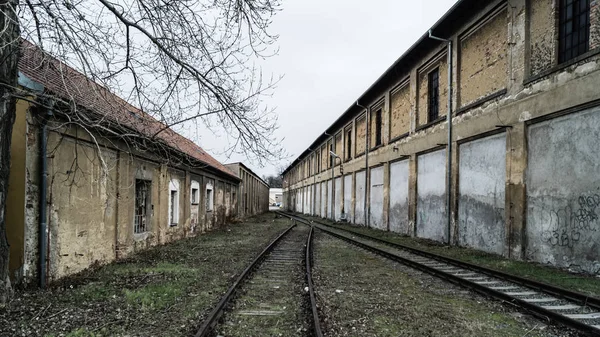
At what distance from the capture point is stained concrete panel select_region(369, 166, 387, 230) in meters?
19.6

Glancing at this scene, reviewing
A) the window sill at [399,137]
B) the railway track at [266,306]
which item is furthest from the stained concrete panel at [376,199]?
the railway track at [266,306]

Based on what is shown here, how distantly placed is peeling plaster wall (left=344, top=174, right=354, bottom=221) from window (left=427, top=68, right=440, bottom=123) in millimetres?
11076

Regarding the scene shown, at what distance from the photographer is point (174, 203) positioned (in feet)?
44.9

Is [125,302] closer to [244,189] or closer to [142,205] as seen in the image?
[142,205]

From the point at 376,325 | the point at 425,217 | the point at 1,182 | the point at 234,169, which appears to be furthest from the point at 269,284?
the point at 234,169

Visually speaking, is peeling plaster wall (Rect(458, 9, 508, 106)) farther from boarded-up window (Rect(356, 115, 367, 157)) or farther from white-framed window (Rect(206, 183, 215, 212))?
white-framed window (Rect(206, 183, 215, 212))

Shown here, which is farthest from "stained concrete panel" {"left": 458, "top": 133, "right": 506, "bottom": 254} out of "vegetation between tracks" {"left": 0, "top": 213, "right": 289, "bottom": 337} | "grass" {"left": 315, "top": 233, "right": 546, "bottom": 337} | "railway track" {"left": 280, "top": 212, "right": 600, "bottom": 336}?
"vegetation between tracks" {"left": 0, "top": 213, "right": 289, "bottom": 337}

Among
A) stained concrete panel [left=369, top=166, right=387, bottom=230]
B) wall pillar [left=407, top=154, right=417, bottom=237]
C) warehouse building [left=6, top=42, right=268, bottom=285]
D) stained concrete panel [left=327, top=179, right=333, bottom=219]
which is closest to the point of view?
warehouse building [left=6, top=42, right=268, bottom=285]

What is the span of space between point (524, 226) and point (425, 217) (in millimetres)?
5406

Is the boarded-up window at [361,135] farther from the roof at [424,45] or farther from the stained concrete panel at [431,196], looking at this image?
the stained concrete panel at [431,196]

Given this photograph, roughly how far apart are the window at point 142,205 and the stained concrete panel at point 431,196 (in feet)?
32.3

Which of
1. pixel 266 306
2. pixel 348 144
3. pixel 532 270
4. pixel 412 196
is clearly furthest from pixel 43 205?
pixel 348 144

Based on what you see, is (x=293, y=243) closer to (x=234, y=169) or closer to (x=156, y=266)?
(x=156, y=266)

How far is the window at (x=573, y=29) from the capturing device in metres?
8.19
